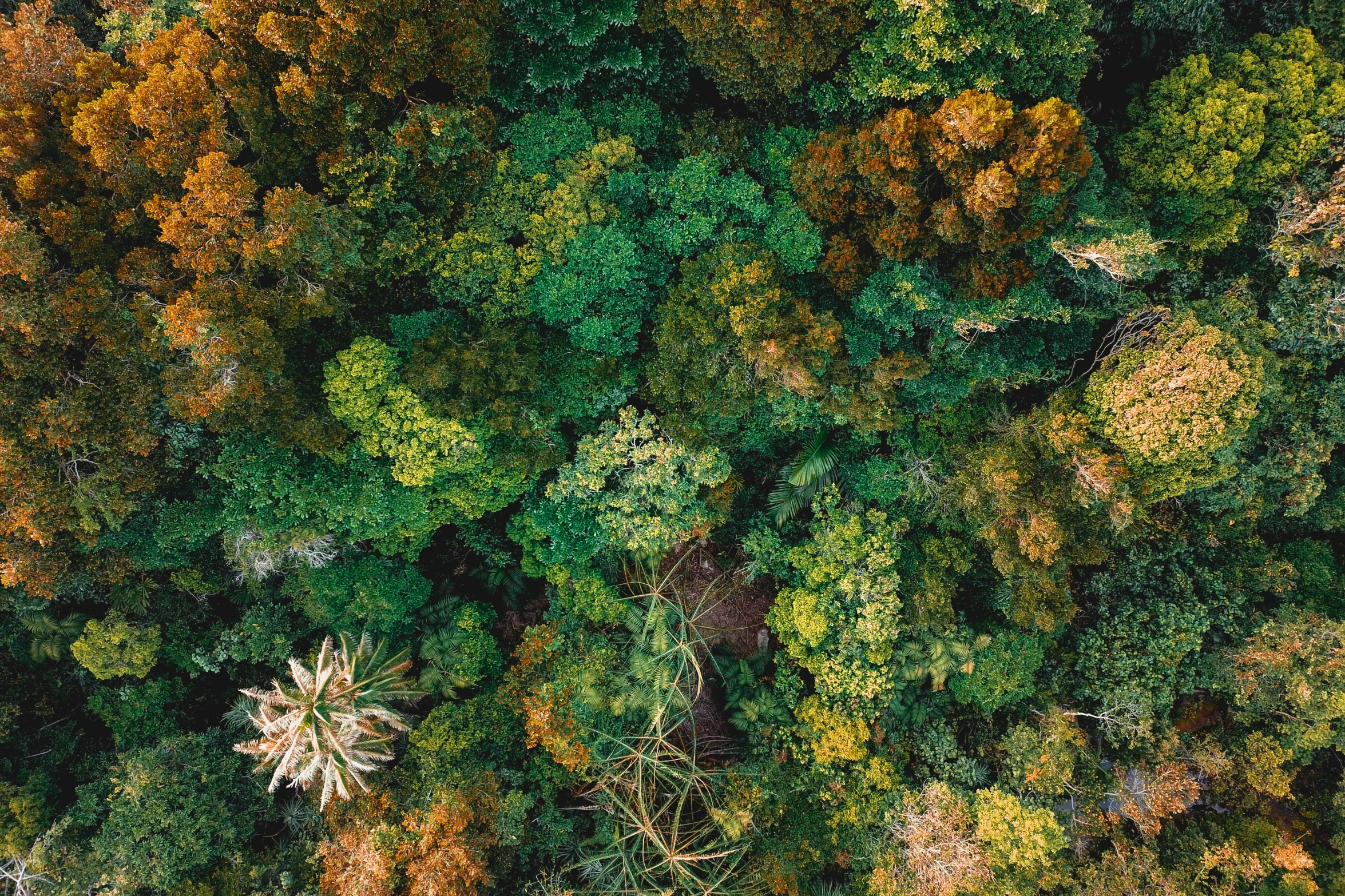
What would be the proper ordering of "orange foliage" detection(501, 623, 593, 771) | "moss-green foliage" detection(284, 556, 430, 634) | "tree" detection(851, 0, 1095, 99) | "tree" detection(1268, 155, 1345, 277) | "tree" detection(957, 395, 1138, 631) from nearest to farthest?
1. "tree" detection(851, 0, 1095, 99)
2. "tree" detection(1268, 155, 1345, 277)
3. "tree" detection(957, 395, 1138, 631)
4. "orange foliage" detection(501, 623, 593, 771)
5. "moss-green foliage" detection(284, 556, 430, 634)

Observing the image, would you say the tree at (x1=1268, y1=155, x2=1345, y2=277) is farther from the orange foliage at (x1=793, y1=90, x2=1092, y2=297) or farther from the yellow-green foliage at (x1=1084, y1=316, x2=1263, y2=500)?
the orange foliage at (x1=793, y1=90, x2=1092, y2=297)

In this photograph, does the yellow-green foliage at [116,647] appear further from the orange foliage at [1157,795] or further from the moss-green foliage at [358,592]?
the orange foliage at [1157,795]

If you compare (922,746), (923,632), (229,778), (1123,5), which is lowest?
(229,778)

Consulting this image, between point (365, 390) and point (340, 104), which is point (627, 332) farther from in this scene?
point (340, 104)

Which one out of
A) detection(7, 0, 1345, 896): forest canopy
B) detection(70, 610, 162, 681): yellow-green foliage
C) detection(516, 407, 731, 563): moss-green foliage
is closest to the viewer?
detection(7, 0, 1345, 896): forest canopy

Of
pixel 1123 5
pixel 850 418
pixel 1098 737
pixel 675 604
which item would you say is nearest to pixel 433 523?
pixel 675 604

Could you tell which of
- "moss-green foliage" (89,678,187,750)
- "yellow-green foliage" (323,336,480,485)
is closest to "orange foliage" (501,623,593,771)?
"yellow-green foliage" (323,336,480,485)

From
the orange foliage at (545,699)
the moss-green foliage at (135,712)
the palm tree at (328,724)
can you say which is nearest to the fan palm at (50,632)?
the moss-green foliage at (135,712)
